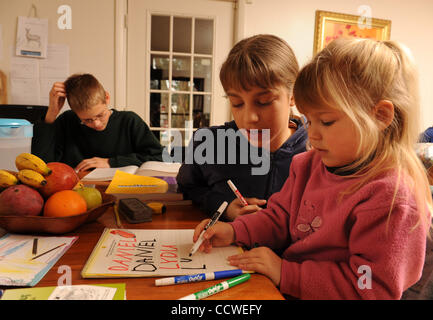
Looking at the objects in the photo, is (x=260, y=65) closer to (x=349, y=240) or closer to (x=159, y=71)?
(x=349, y=240)

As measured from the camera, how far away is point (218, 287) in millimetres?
467

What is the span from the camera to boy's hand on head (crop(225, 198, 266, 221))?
31.5 inches

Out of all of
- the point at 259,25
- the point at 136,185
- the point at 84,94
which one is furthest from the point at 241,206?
the point at 259,25

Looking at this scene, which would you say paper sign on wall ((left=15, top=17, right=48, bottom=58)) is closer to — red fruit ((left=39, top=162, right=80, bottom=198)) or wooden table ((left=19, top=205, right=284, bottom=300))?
red fruit ((left=39, top=162, right=80, bottom=198))

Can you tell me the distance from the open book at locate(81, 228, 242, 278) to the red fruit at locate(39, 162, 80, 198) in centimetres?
14

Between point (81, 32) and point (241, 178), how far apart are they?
234 centimetres

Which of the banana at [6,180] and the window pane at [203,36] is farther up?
the window pane at [203,36]

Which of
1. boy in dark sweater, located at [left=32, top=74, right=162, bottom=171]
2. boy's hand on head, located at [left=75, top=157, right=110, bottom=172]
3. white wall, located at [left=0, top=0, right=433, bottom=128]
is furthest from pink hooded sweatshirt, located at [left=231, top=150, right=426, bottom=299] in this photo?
white wall, located at [left=0, top=0, right=433, bottom=128]

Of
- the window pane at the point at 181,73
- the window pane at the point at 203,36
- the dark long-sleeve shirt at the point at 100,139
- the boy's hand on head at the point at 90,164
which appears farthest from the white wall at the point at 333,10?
the boy's hand on head at the point at 90,164

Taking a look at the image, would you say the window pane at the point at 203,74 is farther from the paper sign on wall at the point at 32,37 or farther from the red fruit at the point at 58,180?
the red fruit at the point at 58,180

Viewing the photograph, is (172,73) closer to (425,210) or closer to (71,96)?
(71,96)

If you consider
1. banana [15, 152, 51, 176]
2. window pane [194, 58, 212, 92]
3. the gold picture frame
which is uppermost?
the gold picture frame

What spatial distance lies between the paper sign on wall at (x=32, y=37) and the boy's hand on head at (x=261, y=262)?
268cm

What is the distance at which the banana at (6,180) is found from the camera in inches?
26.8
